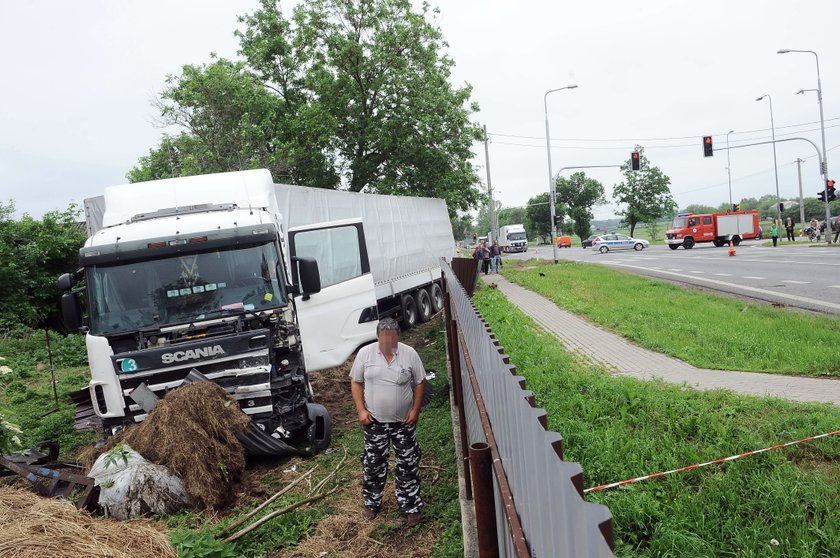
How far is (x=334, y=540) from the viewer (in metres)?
4.88

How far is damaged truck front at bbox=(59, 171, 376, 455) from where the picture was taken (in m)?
6.43

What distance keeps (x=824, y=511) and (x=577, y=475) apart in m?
3.60

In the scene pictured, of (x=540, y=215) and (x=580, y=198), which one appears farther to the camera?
(x=540, y=215)

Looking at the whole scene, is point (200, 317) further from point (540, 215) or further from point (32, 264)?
point (540, 215)

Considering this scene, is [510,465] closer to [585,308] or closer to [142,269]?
[142,269]

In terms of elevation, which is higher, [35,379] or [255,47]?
[255,47]

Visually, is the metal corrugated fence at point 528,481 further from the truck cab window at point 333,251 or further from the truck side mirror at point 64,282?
the truck cab window at point 333,251

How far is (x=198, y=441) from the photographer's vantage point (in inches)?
220

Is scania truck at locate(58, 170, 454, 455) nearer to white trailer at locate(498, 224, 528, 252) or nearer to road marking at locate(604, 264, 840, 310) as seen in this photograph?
road marking at locate(604, 264, 840, 310)

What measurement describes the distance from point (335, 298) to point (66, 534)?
5148mm

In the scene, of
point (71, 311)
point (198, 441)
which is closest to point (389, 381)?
point (198, 441)

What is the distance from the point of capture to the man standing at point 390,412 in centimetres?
501

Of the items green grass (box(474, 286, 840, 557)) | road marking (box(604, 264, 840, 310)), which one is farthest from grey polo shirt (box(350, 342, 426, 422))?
road marking (box(604, 264, 840, 310))

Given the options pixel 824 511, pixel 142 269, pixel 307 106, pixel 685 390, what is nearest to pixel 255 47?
pixel 307 106
